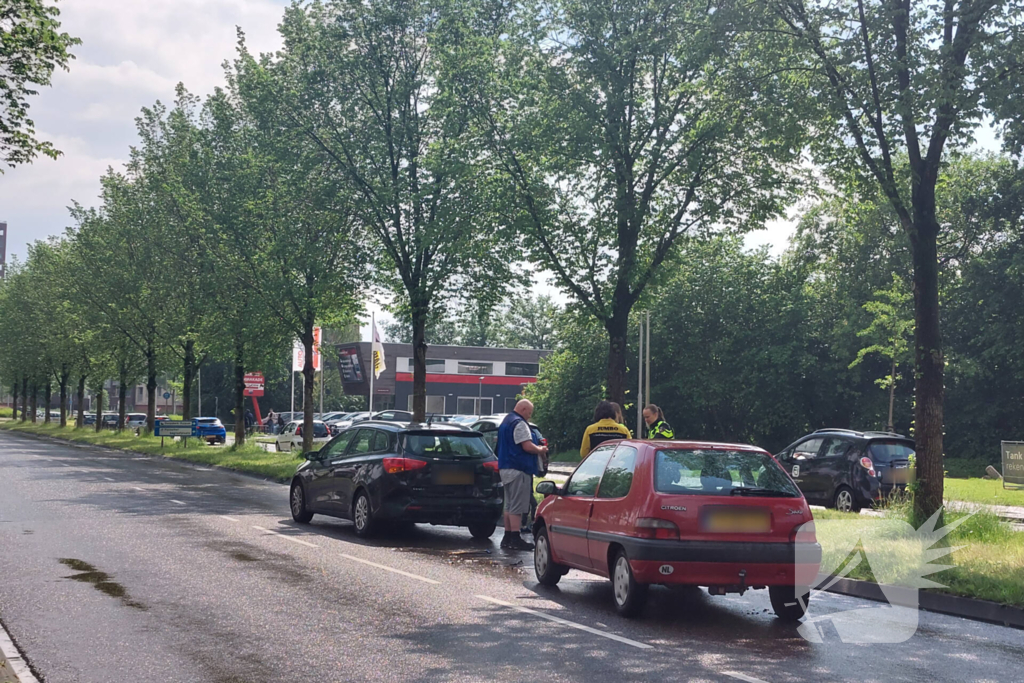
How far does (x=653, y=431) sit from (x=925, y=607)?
4.56m

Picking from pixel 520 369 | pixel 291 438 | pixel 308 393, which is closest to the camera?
pixel 308 393

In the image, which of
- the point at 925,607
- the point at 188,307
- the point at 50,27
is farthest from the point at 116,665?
the point at 188,307

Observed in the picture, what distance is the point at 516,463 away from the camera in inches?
514

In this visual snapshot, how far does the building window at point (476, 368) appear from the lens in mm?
90625

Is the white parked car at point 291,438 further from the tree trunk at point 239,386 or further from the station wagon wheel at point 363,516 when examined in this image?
the station wagon wheel at point 363,516

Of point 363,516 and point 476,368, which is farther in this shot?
point 476,368

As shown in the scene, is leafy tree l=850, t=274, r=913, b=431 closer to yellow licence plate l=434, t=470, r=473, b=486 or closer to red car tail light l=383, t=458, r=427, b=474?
yellow licence plate l=434, t=470, r=473, b=486

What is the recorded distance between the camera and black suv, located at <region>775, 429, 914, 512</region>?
1875 centimetres

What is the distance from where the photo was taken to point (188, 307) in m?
40.7

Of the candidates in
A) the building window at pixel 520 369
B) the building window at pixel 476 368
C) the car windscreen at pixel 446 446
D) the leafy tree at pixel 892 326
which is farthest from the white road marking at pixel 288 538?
the building window at pixel 520 369

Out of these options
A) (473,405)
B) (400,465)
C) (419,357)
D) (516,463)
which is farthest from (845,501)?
(473,405)

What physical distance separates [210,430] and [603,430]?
44509 millimetres

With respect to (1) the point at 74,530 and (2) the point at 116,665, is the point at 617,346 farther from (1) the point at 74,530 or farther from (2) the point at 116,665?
(2) the point at 116,665

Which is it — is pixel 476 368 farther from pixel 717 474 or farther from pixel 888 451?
pixel 717 474
